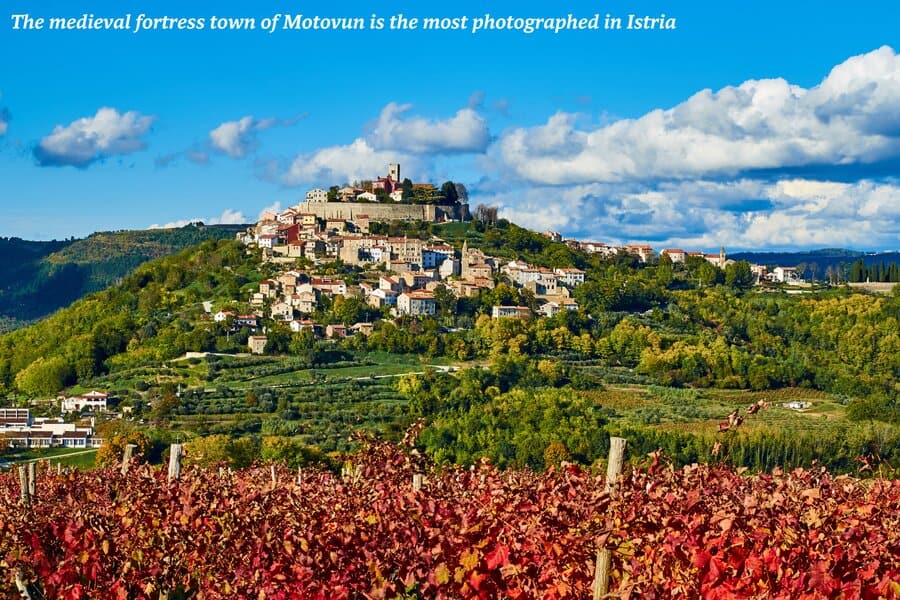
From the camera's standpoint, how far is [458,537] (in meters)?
5.35

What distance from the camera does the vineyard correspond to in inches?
180

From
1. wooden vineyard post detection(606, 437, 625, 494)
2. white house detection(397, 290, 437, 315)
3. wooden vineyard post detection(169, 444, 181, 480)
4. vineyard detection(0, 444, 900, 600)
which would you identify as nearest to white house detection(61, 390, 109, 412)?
white house detection(397, 290, 437, 315)

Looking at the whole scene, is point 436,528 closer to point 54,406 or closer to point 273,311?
point 54,406

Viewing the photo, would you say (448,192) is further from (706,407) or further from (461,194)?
(706,407)

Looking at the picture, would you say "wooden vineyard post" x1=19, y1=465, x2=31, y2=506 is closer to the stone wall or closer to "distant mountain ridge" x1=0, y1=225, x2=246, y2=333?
the stone wall

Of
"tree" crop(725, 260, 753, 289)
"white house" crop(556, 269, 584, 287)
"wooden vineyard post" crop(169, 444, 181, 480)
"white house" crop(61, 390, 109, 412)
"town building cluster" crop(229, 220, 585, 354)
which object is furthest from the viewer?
"tree" crop(725, 260, 753, 289)

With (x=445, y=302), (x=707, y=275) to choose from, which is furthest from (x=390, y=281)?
(x=707, y=275)

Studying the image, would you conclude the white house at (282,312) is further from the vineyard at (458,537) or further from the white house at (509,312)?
the vineyard at (458,537)

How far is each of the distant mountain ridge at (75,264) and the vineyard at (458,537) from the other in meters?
118

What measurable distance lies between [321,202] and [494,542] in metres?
74.7

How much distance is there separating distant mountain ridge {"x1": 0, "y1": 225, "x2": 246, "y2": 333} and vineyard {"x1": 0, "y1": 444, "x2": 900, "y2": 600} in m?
118

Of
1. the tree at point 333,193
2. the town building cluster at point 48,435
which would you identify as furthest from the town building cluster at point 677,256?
the town building cluster at point 48,435

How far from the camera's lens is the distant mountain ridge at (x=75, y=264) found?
126938 mm

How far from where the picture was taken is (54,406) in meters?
45.5
